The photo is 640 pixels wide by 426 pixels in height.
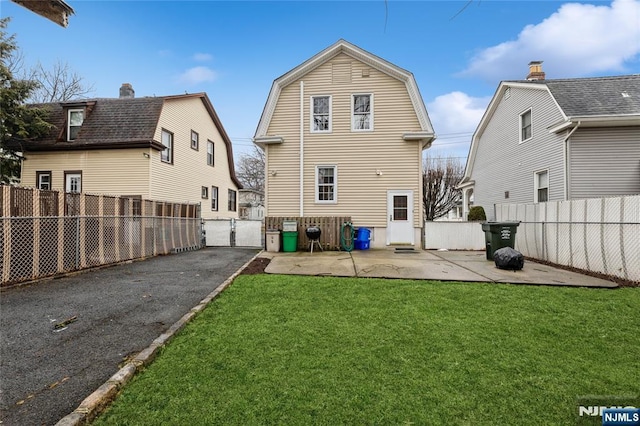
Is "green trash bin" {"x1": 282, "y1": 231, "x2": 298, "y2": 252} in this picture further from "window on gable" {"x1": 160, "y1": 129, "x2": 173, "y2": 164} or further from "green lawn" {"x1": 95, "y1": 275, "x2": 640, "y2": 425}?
"window on gable" {"x1": 160, "y1": 129, "x2": 173, "y2": 164}

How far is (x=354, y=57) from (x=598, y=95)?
9574 mm

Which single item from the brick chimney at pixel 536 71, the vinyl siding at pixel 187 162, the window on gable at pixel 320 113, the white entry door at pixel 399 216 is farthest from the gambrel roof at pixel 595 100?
the vinyl siding at pixel 187 162

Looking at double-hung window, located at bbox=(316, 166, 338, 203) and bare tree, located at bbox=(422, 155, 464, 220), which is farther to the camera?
bare tree, located at bbox=(422, 155, 464, 220)

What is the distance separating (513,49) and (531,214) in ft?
19.1

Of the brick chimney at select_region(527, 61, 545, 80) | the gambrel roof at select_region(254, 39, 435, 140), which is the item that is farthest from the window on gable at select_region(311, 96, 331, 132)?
the brick chimney at select_region(527, 61, 545, 80)

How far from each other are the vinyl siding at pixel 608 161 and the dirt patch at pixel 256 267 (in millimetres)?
11105

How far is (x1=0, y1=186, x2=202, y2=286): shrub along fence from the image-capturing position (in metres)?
5.72

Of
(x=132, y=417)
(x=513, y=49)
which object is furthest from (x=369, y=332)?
(x=513, y=49)

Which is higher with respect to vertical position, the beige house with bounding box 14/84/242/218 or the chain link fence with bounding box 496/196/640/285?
the beige house with bounding box 14/84/242/218

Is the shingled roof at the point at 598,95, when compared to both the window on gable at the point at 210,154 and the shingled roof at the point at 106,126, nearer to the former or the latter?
the shingled roof at the point at 106,126

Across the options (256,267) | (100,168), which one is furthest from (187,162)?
(256,267)

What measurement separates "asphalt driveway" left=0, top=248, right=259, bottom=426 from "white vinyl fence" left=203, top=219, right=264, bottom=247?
A: 23.2 ft

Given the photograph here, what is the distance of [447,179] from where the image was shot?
81.7ft

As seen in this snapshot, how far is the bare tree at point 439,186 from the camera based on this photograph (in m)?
24.4
